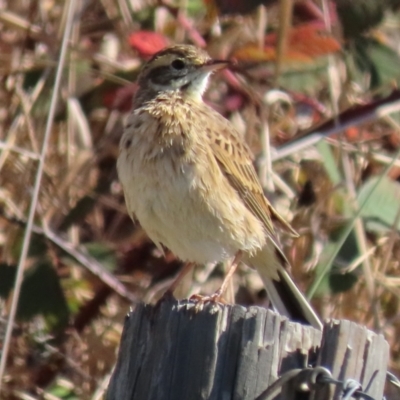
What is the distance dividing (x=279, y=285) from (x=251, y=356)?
235 cm

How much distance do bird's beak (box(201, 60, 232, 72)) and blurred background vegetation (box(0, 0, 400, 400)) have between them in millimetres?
268

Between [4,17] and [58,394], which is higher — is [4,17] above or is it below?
above

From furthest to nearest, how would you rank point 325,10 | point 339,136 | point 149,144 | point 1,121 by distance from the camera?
point 1,121, point 339,136, point 325,10, point 149,144

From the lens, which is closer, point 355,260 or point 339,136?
point 355,260

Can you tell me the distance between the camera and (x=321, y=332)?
10.00 feet

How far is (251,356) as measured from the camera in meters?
3.00

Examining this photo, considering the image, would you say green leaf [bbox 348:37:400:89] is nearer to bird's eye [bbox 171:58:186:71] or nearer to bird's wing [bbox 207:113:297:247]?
bird's wing [bbox 207:113:297:247]

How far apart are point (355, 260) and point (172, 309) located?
109 inches

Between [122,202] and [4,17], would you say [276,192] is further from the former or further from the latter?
[4,17]

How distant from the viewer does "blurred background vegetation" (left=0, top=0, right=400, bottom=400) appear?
578cm

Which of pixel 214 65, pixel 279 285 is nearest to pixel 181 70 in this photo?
pixel 214 65

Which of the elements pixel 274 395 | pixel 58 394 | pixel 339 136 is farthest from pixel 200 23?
pixel 274 395

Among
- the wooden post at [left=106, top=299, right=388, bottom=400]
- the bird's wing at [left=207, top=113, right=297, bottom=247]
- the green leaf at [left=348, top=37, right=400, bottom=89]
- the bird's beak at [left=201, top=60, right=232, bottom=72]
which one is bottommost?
the wooden post at [left=106, top=299, right=388, bottom=400]

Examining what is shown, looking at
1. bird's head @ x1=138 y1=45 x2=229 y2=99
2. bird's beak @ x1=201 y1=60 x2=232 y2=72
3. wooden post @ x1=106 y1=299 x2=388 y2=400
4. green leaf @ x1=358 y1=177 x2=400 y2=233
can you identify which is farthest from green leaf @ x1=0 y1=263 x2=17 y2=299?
wooden post @ x1=106 y1=299 x2=388 y2=400
